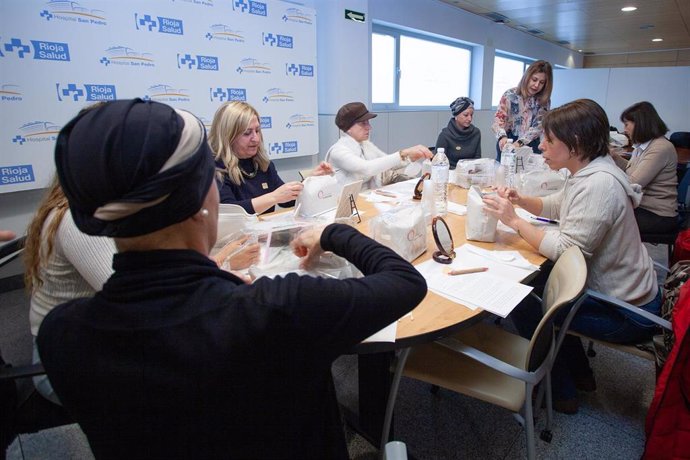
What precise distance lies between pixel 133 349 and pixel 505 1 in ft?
20.5

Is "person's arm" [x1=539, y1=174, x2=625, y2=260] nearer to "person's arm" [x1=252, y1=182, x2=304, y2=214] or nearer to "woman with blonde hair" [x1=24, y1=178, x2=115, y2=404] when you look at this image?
"person's arm" [x1=252, y1=182, x2=304, y2=214]

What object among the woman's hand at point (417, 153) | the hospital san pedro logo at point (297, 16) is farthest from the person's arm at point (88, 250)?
the hospital san pedro logo at point (297, 16)

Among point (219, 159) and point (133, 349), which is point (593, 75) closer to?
point (219, 159)

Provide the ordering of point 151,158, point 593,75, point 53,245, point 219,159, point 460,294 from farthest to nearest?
point 593,75, point 219,159, point 460,294, point 53,245, point 151,158

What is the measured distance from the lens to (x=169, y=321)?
1.72 ft

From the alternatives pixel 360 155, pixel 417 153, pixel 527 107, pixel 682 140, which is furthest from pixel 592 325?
pixel 682 140

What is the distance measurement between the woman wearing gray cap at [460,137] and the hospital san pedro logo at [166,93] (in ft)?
7.32

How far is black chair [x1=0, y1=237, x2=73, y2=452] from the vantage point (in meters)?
1.01

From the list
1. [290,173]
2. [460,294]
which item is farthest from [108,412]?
[290,173]

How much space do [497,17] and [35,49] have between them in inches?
242

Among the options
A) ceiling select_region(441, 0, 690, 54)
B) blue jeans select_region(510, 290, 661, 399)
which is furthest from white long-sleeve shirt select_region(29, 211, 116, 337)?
ceiling select_region(441, 0, 690, 54)

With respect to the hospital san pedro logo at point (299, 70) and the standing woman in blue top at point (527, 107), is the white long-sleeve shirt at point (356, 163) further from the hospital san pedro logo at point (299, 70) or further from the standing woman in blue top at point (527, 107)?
Answer: the hospital san pedro logo at point (299, 70)

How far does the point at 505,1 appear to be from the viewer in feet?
17.5

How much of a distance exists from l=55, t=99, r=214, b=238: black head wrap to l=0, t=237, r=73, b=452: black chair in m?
0.71
